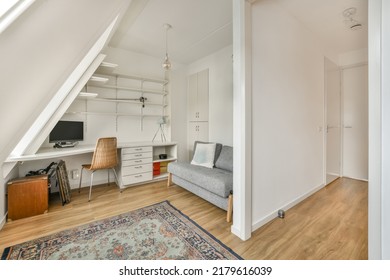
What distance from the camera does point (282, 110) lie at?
2.07 meters

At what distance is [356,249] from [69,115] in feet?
14.0

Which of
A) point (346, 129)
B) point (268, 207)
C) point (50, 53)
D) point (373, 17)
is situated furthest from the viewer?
point (346, 129)

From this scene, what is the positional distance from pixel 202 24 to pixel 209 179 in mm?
2365

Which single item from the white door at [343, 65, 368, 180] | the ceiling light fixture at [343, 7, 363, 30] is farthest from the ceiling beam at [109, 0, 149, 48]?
the white door at [343, 65, 368, 180]

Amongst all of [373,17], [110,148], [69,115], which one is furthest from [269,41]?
[69,115]

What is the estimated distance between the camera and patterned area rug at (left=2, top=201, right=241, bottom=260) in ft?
4.63

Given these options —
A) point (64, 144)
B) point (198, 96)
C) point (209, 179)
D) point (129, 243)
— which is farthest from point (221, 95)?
point (64, 144)

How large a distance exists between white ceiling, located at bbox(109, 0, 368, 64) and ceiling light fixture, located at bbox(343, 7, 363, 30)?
5cm

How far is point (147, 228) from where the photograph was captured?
5.89 feet

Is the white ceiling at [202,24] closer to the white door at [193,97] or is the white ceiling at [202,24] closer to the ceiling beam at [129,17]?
the ceiling beam at [129,17]

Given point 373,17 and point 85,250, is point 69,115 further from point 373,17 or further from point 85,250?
point 373,17

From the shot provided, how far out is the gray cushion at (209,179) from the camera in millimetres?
1988

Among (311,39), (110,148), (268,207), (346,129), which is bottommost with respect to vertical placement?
(268,207)

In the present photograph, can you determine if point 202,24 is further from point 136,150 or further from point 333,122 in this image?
point 333,122
